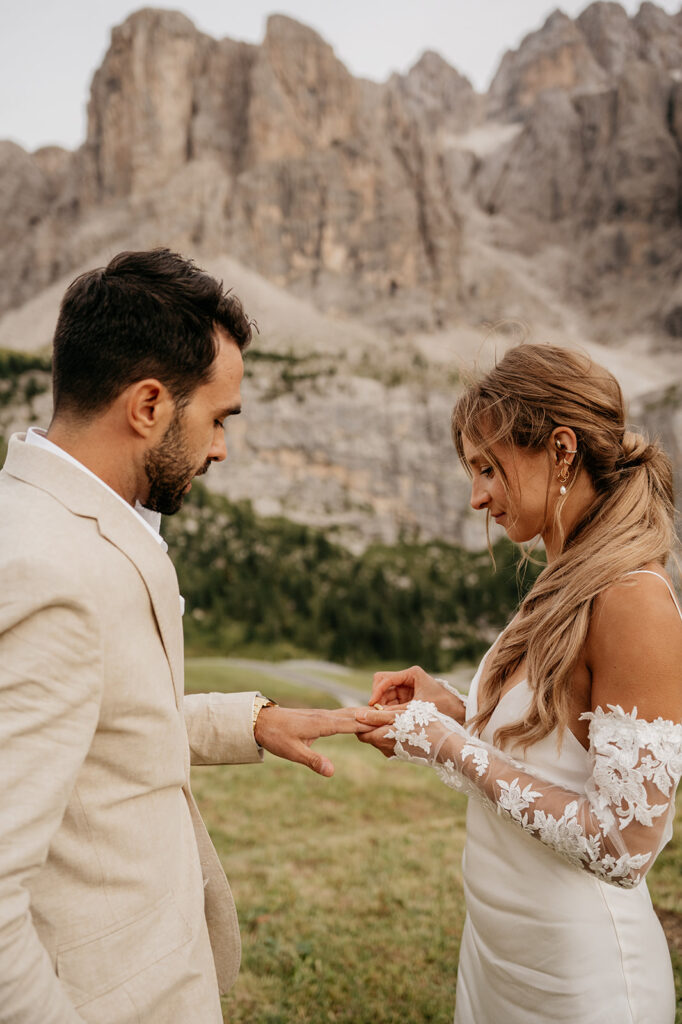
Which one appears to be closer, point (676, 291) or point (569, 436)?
point (569, 436)

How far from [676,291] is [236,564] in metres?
110

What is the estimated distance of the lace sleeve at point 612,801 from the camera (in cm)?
255

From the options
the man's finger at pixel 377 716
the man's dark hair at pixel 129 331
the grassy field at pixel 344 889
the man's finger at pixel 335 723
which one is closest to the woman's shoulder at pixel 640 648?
the man's finger at pixel 377 716

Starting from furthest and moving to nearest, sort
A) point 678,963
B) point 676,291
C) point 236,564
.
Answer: point 676,291
point 236,564
point 678,963

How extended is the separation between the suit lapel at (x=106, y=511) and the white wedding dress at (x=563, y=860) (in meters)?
1.29

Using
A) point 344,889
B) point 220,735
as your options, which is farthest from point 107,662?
point 344,889

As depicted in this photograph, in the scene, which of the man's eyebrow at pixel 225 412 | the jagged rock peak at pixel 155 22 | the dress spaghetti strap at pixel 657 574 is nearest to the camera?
the man's eyebrow at pixel 225 412

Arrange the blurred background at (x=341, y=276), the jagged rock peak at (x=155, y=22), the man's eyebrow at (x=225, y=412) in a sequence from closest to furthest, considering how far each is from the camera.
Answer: the man's eyebrow at (x=225, y=412), the blurred background at (x=341, y=276), the jagged rock peak at (x=155, y=22)

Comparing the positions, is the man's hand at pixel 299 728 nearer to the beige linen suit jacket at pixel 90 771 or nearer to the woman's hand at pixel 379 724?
the woman's hand at pixel 379 724

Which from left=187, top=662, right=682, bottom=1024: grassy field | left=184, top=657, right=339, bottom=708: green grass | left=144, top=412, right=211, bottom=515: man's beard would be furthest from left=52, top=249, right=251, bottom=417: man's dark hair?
left=184, top=657, right=339, bottom=708: green grass

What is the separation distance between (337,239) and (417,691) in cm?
14283

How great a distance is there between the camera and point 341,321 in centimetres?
13175

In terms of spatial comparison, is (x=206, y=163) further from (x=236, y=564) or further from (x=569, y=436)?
(x=569, y=436)

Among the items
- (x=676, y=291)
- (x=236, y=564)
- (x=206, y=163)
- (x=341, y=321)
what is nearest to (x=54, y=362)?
(x=236, y=564)
